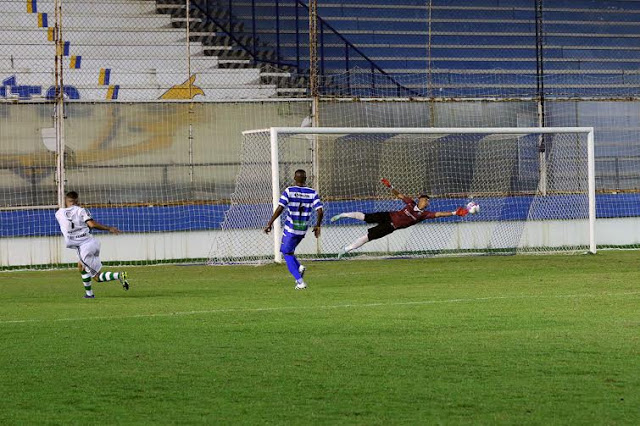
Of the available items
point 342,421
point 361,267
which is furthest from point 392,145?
point 342,421

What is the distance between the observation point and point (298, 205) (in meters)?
17.8

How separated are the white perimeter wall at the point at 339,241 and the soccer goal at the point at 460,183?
0.03 m

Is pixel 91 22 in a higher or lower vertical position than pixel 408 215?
higher

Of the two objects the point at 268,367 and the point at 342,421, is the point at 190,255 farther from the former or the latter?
the point at 342,421

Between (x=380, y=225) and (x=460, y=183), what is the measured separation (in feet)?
13.3

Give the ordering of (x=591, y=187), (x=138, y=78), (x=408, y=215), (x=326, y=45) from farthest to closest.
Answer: (x=326, y=45)
(x=138, y=78)
(x=591, y=187)
(x=408, y=215)

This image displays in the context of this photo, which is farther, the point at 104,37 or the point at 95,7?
the point at 95,7

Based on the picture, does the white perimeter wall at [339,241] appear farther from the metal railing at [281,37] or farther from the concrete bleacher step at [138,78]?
the metal railing at [281,37]

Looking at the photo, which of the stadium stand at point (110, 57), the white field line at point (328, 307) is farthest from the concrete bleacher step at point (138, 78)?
the white field line at point (328, 307)

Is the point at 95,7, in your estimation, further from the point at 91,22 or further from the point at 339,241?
the point at 339,241

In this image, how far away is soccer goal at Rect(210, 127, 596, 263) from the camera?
949 inches

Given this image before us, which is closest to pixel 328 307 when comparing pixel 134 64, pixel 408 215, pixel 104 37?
pixel 408 215

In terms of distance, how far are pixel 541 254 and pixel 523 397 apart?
17.1 m

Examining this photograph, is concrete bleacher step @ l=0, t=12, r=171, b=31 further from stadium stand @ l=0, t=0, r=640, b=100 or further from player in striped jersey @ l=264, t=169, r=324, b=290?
player in striped jersey @ l=264, t=169, r=324, b=290
